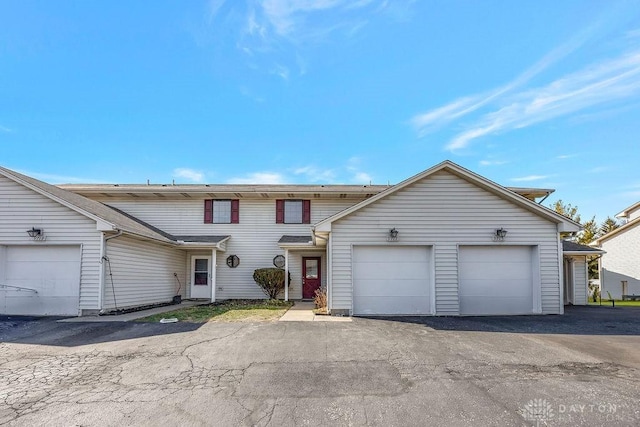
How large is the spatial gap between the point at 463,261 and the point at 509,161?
9654mm

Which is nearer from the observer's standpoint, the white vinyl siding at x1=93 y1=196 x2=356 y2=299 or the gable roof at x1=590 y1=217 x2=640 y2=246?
the white vinyl siding at x1=93 y1=196 x2=356 y2=299

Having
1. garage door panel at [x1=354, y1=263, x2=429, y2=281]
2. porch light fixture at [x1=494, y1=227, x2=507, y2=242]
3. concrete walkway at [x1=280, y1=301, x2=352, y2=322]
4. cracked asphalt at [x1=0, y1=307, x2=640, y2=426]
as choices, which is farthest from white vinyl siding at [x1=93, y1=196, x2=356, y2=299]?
cracked asphalt at [x1=0, y1=307, x2=640, y2=426]

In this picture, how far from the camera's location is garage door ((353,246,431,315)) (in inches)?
428

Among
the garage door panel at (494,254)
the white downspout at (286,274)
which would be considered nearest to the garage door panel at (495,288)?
the garage door panel at (494,254)

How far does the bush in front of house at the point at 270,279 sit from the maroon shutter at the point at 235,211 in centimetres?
263

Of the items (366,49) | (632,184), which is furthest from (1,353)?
(632,184)

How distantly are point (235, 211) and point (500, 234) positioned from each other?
1086 cm

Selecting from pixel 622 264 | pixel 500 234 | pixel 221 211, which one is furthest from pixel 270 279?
pixel 622 264

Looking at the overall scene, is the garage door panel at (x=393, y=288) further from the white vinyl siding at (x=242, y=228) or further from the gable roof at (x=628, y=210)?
the gable roof at (x=628, y=210)

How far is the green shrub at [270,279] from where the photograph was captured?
14.8m

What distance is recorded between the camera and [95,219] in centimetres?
1084

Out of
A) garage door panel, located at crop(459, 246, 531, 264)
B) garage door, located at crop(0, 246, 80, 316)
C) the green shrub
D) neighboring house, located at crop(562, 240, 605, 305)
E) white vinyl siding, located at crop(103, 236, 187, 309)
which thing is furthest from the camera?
neighboring house, located at crop(562, 240, 605, 305)

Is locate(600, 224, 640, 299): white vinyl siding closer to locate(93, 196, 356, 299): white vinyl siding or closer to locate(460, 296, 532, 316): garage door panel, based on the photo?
locate(460, 296, 532, 316): garage door panel

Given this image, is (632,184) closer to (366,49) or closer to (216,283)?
(366,49)
